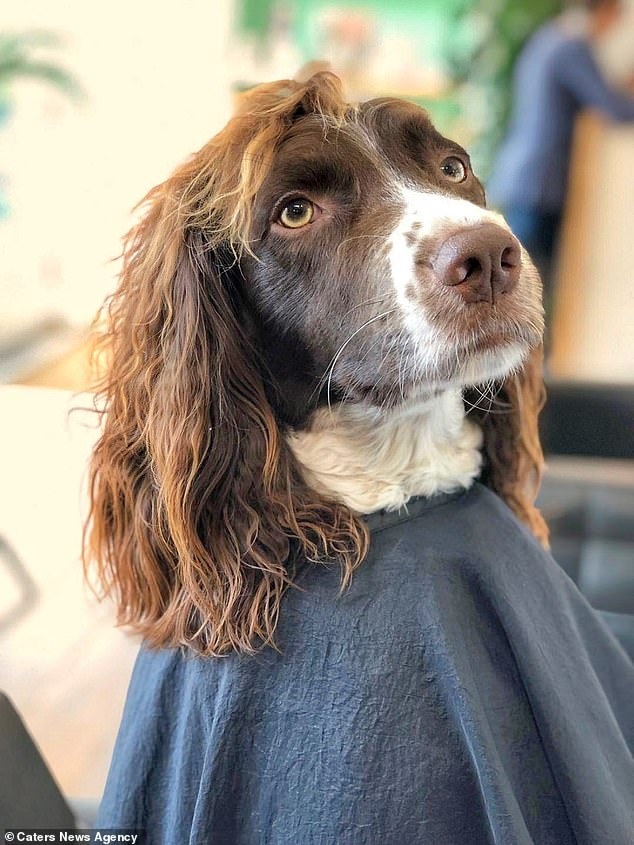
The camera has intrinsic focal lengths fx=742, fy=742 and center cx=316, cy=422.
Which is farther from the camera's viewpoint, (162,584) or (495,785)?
(162,584)

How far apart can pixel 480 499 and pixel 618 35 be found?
1944 millimetres

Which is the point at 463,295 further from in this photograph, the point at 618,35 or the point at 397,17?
the point at 618,35

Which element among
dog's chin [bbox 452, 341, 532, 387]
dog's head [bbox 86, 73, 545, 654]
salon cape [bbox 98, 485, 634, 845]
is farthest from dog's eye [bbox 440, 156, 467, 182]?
salon cape [bbox 98, 485, 634, 845]

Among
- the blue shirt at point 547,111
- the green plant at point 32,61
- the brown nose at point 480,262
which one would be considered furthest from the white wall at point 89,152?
the blue shirt at point 547,111

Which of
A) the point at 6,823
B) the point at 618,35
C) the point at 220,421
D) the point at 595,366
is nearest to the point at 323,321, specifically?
the point at 220,421

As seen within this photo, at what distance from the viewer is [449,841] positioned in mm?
744

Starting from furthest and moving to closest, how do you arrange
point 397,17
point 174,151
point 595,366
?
point 595,366
point 397,17
point 174,151

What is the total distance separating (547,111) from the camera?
2.31 metres

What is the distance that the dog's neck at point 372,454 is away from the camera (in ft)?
2.73

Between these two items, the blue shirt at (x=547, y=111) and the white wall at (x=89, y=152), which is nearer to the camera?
the white wall at (x=89, y=152)

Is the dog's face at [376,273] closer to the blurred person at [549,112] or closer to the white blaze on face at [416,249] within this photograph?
the white blaze on face at [416,249]

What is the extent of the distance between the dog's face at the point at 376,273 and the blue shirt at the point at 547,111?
1.62 metres

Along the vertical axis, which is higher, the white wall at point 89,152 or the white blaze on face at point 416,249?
the white wall at point 89,152

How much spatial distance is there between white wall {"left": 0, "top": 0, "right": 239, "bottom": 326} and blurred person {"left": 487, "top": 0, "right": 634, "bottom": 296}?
139 cm
